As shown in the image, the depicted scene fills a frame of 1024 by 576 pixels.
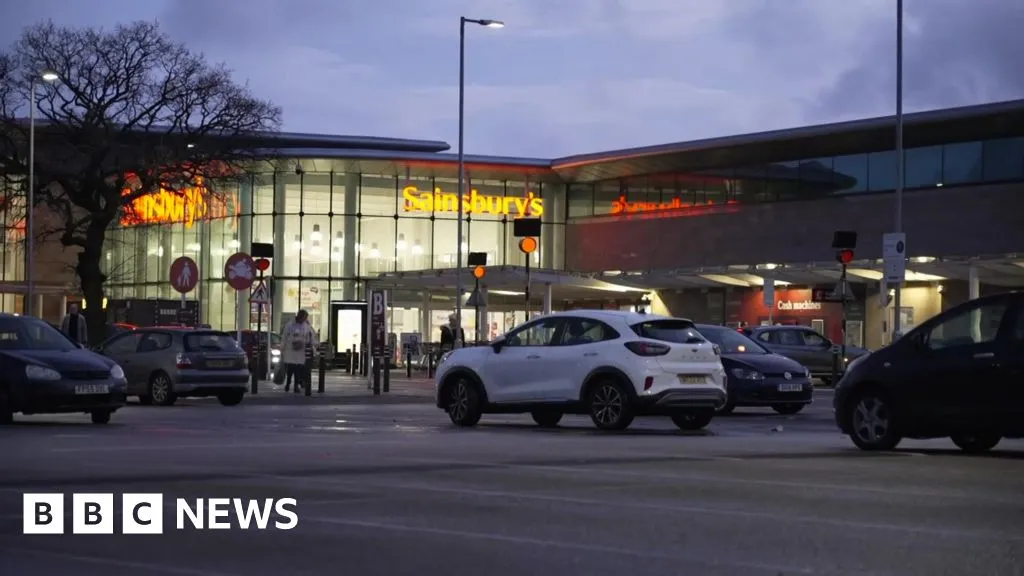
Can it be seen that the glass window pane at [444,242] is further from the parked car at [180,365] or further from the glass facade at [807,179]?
the parked car at [180,365]

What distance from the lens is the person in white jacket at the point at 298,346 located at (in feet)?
117

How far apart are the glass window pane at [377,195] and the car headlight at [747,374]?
45325 millimetres

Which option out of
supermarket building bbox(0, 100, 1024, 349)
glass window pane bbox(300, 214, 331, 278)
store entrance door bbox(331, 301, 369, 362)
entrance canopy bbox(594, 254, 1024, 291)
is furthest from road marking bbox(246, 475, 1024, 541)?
glass window pane bbox(300, 214, 331, 278)

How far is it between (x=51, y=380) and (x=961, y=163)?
42751 millimetres

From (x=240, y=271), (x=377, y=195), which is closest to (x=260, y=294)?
(x=240, y=271)

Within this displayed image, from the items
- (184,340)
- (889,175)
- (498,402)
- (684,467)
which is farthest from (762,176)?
(684,467)

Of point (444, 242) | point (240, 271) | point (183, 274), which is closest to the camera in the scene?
point (240, 271)

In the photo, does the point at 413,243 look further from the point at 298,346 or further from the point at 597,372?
the point at 597,372

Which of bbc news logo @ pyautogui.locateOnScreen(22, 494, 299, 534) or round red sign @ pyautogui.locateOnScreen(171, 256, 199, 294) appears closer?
bbc news logo @ pyautogui.locateOnScreen(22, 494, 299, 534)

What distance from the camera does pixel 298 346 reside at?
117 ft

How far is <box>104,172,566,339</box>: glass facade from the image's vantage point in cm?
7038

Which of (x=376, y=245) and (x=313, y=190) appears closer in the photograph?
(x=313, y=190)

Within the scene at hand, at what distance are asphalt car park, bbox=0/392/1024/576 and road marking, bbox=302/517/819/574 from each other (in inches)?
0.7

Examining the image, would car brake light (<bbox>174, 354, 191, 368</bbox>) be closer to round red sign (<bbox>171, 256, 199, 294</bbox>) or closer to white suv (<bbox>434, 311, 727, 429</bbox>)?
round red sign (<bbox>171, 256, 199, 294</bbox>)
